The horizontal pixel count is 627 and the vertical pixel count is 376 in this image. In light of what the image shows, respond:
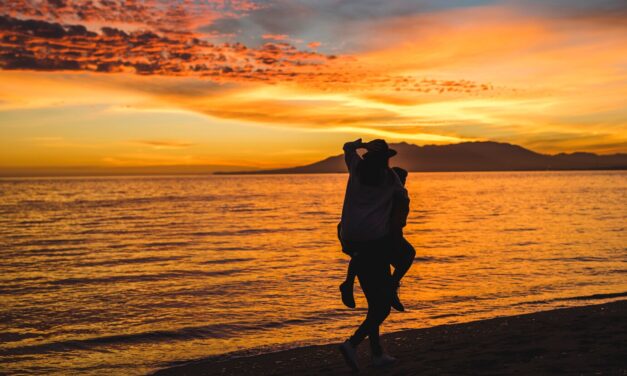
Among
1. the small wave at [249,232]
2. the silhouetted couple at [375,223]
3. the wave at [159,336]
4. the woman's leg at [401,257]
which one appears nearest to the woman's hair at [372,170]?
the silhouetted couple at [375,223]

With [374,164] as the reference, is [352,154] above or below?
above

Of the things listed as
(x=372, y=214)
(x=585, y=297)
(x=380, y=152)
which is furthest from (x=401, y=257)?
(x=585, y=297)

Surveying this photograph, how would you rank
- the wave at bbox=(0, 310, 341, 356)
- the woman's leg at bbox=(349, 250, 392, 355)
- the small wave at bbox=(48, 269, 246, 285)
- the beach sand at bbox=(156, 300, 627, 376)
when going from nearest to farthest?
the woman's leg at bbox=(349, 250, 392, 355) < the beach sand at bbox=(156, 300, 627, 376) < the wave at bbox=(0, 310, 341, 356) < the small wave at bbox=(48, 269, 246, 285)

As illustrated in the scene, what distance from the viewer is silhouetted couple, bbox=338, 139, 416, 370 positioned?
627 centimetres

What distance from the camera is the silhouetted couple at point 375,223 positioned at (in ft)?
20.6

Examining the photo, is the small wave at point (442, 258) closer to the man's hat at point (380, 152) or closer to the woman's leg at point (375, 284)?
the woman's leg at point (375, 284)

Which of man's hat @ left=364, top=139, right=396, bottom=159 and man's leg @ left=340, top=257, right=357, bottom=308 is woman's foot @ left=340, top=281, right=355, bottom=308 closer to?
man's leg @ left=340, top=257, right=357, bottom=308

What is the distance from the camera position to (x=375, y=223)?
631 cm

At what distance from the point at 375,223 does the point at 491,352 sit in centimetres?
265

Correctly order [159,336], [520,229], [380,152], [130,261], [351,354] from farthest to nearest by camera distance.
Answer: [520,229]
[130,261]
[159,336]
[351,354]
[380,152]

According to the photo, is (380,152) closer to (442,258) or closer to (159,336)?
(159,336)

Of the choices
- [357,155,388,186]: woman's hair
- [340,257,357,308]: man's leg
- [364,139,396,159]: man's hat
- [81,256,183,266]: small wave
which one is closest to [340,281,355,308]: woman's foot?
[340,257,357,308]: man's leg

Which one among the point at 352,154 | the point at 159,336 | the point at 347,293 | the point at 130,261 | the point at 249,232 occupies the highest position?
the point at 352,154

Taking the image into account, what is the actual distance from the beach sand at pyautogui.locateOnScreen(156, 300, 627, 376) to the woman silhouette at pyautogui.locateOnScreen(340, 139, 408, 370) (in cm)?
122
